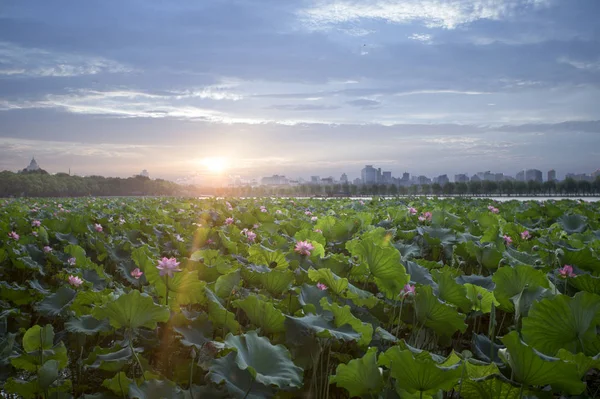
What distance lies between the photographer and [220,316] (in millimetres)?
1701

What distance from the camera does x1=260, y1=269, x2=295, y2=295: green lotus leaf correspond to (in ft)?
6.25

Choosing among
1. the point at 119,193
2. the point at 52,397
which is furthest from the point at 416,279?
the point at 119,193

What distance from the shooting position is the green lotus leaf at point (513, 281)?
1831mm

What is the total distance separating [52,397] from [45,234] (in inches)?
136

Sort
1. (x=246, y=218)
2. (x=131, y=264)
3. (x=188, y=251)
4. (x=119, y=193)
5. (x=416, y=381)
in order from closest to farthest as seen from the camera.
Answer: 1. (x=416, y=381)
2. (x=131, y=264)
3. (x=188, y=251)
4. (x=246, y=218)
5. (x=119, y=193)

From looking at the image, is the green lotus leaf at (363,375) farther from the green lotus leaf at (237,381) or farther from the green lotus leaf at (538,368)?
the green lotus leaf at (538,368)

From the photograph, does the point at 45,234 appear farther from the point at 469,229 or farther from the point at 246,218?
the point at 469,229

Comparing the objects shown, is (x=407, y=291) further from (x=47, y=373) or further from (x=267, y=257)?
(x=47, y=373)

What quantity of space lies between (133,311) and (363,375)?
777 mm

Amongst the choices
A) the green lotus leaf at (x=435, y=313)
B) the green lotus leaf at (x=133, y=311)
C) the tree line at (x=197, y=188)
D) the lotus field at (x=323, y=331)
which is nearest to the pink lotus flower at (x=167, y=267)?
the lotus field at (x=323, y=331)

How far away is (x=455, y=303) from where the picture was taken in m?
1.84

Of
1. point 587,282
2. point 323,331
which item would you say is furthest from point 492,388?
point 587,282

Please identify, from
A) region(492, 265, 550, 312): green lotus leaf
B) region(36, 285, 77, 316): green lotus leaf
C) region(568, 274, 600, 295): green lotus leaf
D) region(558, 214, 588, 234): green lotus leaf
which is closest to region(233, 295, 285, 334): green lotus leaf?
region(492, 265, 550, 312): green lotus leaf

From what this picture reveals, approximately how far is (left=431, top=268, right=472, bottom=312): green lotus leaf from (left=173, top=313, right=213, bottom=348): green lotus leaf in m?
0.91
